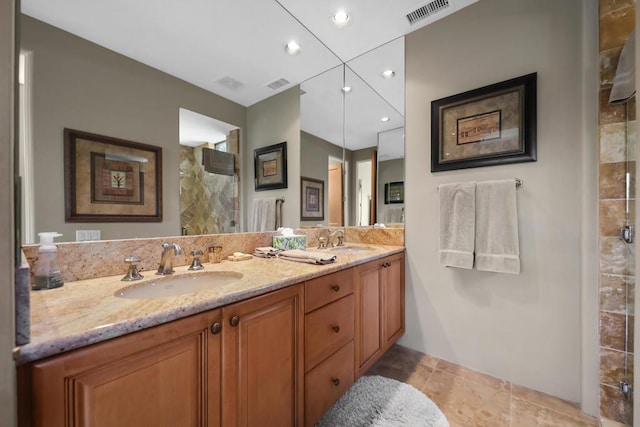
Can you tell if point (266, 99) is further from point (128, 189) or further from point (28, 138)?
point (28, 138)

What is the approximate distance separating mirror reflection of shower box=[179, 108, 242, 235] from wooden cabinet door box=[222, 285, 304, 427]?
0.67 metres

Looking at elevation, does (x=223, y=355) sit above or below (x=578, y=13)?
below

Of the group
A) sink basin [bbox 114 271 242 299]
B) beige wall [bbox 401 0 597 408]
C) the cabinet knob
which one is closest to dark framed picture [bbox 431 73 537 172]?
beige wall [bbox 401 0 597 408]

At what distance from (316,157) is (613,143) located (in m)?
1.76

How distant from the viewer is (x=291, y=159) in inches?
76.4

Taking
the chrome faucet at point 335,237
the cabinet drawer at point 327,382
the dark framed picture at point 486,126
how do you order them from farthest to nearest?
the chrome faucet at point 335,237
the dark framed picture at point 486,126
the cabinet drawer at point 327,382

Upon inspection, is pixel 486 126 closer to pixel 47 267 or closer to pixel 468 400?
pixel 468 400

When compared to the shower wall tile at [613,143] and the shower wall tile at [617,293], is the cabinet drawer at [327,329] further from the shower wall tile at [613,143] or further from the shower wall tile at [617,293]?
the shower wall tile at [613,143]

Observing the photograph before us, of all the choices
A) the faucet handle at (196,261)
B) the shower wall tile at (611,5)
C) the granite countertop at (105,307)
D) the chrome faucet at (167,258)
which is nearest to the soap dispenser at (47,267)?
the granite countertop at (105,307)

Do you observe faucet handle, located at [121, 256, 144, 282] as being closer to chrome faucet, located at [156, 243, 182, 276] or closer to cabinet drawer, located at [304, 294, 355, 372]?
chrome faucet, located at [156, 243, 182, 276]

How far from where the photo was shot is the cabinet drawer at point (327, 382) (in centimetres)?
113

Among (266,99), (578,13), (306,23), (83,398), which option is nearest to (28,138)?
(83,398)

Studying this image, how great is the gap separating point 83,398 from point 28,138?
0.89 meters

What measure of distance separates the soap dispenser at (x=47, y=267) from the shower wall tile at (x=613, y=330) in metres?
2.42
